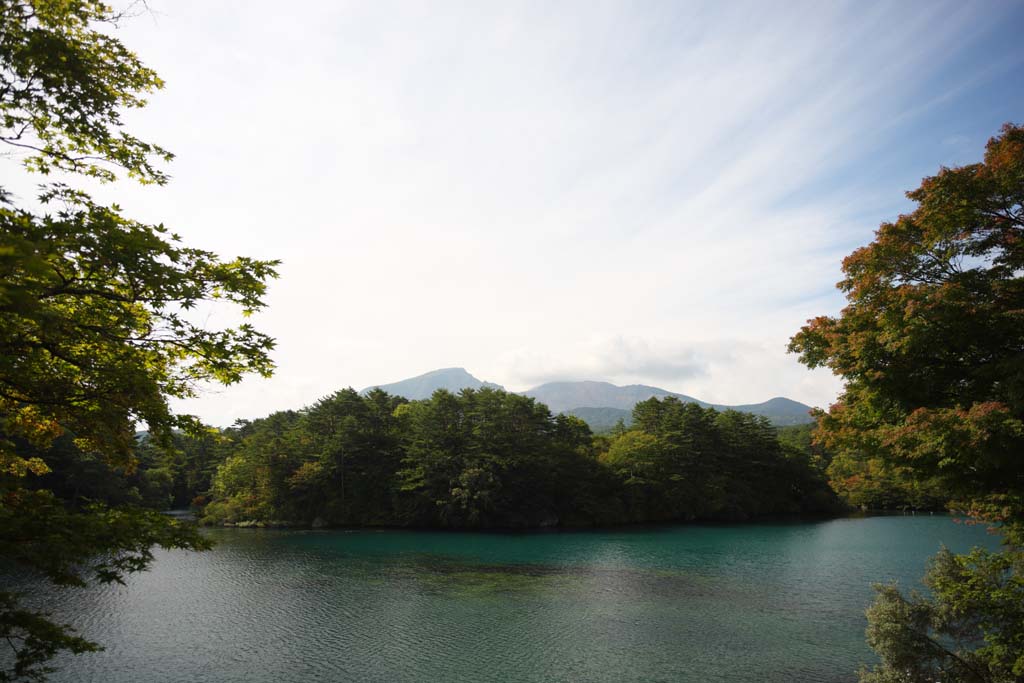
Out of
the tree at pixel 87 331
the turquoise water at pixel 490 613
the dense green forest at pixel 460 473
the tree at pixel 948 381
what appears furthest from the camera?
the dense green forest at pixel 460 473

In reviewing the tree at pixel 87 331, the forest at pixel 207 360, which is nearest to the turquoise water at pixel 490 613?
the forest at pixel 207 360

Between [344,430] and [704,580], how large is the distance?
1445 inches

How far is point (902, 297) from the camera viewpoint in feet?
33.1

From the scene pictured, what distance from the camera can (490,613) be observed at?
20.2m

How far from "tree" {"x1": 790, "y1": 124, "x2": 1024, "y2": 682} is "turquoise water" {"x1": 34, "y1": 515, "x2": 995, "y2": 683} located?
13.0 feet

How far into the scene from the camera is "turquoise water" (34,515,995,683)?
15.0 m

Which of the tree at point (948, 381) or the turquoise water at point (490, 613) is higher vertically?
the tree at point (948, 381)

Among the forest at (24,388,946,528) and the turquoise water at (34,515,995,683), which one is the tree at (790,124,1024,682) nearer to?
the turquoise water at (34,515,995,683)

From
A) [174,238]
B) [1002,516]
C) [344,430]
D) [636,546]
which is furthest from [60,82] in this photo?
[344,430]

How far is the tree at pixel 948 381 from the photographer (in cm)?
962

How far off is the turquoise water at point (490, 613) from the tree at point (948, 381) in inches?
156

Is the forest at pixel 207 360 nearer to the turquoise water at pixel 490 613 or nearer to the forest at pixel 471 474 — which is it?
the turquoise water at pixel 490 613

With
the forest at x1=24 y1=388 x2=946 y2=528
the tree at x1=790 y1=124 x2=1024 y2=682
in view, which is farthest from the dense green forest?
the tree at x1=790 y1=124 x2=1024 y2=682

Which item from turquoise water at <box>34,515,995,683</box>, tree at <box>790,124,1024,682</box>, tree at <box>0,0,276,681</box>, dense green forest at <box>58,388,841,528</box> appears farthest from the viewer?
dense green forest at <box>58,388,841,528</box>
